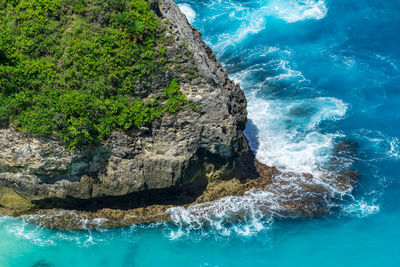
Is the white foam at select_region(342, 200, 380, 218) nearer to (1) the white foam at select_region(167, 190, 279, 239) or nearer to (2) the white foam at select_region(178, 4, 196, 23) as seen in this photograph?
(1) the white foam at select_region(167, 190, 279, 239)

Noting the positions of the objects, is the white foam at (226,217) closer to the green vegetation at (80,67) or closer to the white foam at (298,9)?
the green vegetation at (80,67)

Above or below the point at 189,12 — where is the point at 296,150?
below

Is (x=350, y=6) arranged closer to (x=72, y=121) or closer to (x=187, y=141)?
(x=187, y=141)

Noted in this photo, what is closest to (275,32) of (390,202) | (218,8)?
(218,8)

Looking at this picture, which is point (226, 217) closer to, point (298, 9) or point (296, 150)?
point (296, 150)

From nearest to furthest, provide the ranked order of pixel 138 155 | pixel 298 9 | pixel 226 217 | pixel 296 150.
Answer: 1. pixel 138 155
2. pixel 226 217
3. pixel 296 150
4. pixel 298 9

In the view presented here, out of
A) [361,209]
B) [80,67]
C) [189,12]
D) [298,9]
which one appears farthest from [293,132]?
[189,12]

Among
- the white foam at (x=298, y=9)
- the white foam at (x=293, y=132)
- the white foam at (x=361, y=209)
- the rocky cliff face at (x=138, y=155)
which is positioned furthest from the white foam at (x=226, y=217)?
the white foam at (x=298, y=9)

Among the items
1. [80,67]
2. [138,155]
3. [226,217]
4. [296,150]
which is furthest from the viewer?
[296,150]

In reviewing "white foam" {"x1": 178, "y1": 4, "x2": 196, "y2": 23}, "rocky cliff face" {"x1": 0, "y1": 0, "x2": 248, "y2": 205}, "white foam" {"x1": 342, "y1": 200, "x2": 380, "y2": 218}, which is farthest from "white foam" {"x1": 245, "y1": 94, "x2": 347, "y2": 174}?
"white foam" {"x1": 178, "y1": 4, "x2": 196, "y2": 23}
